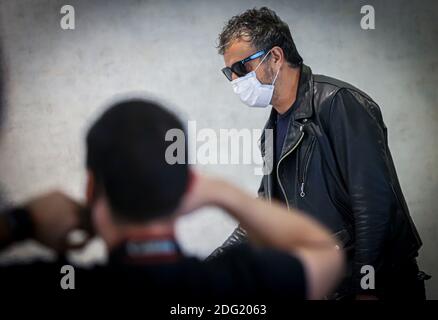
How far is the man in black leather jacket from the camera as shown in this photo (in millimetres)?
2377

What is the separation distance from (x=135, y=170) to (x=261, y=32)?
862 mm

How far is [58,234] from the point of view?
226 centimetres

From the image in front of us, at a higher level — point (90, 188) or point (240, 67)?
point (240, 67)

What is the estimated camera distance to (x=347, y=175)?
2406mm

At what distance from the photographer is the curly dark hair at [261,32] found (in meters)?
2.54

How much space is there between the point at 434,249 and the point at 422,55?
2.81 feet

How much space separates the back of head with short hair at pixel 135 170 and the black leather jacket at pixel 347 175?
0.48 m

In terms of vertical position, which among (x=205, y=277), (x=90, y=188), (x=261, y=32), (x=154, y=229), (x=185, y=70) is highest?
(x=261, y=32)

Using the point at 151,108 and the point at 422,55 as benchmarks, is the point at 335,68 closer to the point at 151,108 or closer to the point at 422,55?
the point at 422,55

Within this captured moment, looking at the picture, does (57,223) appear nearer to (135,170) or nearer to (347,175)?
(135,170)

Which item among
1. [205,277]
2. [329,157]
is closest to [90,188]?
[205,277]

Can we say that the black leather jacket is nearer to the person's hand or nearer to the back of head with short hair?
the back of head with short hair

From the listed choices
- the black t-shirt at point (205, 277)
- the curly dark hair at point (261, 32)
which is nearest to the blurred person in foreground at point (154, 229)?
the black t-shirt at point (205, 277)
